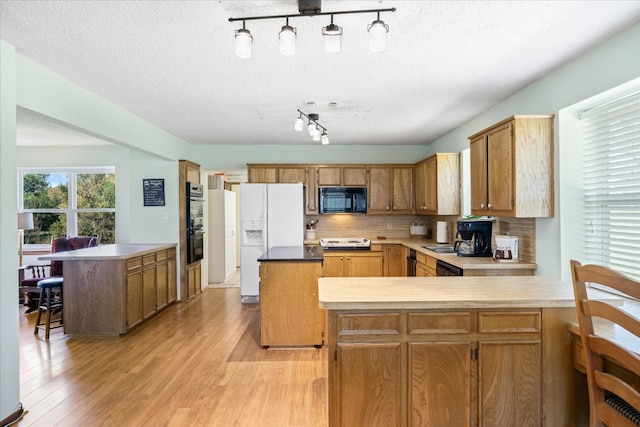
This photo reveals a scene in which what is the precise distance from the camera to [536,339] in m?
1.85

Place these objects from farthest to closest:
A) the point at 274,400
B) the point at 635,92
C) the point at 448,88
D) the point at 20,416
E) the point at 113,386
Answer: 1. the point at 448,88
2. the point at 113,386
3. the point at 274,400
4. the point at 20,416
5. the point at 635,92

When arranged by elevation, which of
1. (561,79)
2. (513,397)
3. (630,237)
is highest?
(561,79)

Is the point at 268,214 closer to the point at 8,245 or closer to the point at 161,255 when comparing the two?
the point at 161,255

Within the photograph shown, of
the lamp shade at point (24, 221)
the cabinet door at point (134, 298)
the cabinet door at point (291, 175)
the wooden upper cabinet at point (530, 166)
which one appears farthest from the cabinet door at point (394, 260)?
the lamp shade at point (24, 221)

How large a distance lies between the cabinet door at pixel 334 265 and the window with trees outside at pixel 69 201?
11.6 feet

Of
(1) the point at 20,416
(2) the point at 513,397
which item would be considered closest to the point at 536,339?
(2) the point at 513,397

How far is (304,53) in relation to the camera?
7.95 feet

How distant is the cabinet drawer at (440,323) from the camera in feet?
6.01

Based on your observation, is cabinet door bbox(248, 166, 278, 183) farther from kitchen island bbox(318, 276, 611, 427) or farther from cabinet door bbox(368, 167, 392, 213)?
kitchen island bbox(318, 276, 611, 427)

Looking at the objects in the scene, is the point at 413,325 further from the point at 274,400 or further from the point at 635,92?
the point at 635,92

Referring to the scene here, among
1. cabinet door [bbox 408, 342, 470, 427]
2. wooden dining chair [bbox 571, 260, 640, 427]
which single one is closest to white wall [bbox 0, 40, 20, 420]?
cabinet door [bbox 408, 342, 470, 427]

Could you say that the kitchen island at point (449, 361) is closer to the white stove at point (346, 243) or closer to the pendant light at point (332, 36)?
the pendant light at point (332, 36)

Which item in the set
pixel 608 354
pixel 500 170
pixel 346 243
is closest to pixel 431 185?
pixel 346 243

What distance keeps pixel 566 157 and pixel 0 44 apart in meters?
3.99
